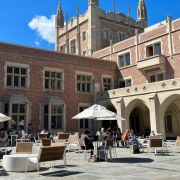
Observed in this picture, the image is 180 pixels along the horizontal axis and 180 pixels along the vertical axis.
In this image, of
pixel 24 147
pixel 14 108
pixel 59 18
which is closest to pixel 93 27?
pixel 59 18

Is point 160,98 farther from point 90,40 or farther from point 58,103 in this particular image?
point 90,40

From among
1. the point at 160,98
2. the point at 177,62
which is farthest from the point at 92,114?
the point at 177,62

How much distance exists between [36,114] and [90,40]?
13.6 m

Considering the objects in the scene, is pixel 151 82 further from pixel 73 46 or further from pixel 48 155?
pixel 48 155

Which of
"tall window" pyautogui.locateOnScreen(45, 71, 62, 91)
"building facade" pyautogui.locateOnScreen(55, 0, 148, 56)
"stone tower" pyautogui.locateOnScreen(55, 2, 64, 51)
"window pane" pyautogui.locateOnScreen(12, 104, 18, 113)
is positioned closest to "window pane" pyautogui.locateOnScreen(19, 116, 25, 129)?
"window pane" pyautogui.locateOnScreen(12, 104, 18, 113)

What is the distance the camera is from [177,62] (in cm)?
2056

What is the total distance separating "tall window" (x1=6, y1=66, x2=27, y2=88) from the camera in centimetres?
1962

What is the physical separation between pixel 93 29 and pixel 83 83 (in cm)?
945

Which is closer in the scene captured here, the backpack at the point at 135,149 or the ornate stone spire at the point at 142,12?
the backpack at the point at 135,149

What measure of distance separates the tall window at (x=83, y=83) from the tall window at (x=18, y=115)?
6.11 metres

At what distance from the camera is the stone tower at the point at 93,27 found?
29.8 meters

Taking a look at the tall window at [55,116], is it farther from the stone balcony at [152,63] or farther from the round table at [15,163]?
the round table at [15,163]

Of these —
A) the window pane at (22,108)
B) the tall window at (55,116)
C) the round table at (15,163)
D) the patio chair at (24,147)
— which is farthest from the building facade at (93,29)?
the round table at (15,163)

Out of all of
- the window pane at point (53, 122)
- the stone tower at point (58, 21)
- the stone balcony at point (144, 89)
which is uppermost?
the stone tower at point (58, 21)
